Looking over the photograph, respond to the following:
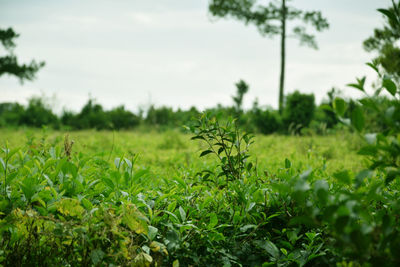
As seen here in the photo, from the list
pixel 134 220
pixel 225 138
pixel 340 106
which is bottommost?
pixel 134 220

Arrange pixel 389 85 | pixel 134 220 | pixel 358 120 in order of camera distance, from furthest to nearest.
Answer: pixel 134 220, pixel 389 85, pixel 358 120

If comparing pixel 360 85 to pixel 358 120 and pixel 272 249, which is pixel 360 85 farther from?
pixel 272 249

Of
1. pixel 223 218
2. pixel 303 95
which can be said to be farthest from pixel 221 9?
pixel 223 218

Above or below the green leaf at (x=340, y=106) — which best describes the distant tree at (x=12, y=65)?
above

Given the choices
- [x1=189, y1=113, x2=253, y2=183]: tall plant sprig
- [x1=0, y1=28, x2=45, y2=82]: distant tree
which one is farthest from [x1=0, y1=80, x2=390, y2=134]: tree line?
[x1=189, y1=113, x2=253, y2=183]: tall plant sprig

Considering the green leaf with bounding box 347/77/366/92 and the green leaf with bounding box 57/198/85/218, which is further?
the green leaf with bounding box 57/198/85/218

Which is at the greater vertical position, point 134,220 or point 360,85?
point 360,85

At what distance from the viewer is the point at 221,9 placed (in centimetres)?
2031

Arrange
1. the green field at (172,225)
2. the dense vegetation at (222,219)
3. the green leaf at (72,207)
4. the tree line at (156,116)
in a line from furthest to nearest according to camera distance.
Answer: the tree line at (156,116), the green leaf at (72,207), the green field at (172,225), the dense vegetation at (222,219)

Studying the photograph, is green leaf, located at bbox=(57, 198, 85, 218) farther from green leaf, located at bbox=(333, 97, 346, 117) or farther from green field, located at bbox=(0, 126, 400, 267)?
green leaf, located at bbox=(333, 97, 346, 117)

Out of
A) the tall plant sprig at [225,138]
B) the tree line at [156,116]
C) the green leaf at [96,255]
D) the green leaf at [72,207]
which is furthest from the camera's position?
the tree line at [156,116]

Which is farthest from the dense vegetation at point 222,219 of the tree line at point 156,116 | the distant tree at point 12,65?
the distant tree at point 12,65

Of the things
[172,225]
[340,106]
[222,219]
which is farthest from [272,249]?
[340,106]

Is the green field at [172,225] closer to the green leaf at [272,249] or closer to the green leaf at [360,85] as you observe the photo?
the green leaf at [272,249]
